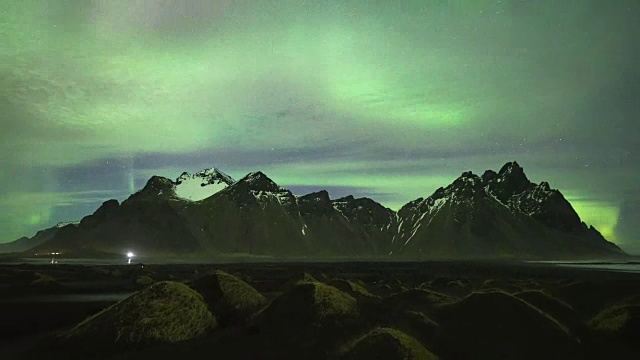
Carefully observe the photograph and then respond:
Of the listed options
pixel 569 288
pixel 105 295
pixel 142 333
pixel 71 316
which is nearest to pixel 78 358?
pixel 142 333

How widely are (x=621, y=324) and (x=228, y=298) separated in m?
24.5

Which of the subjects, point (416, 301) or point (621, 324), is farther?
point (416, 301)

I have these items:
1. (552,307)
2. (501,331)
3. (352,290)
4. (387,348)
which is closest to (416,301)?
(352,290)

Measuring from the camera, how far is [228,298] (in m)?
36.7

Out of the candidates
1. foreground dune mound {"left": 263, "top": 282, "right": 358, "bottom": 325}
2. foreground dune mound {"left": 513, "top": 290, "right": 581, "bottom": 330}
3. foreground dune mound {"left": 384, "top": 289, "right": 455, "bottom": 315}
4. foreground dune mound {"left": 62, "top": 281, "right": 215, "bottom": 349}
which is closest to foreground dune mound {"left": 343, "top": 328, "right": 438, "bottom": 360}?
foreground dune mound {"left": 263, "top": 282, "right": 358, "bottom": 325}

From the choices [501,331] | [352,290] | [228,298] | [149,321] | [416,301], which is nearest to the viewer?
[149,321]

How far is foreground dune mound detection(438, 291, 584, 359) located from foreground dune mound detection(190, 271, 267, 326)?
42.1ft

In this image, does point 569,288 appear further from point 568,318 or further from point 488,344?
point 488,344

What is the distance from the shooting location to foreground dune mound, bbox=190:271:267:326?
35250mm

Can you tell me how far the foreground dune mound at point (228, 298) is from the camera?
116ft

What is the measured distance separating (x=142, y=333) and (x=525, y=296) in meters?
26.3

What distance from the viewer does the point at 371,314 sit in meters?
34.8

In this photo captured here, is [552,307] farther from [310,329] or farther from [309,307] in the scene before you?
[310,329]

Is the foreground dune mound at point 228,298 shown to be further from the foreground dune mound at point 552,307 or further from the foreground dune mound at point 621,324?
the foreground dune mound at point 621,324
